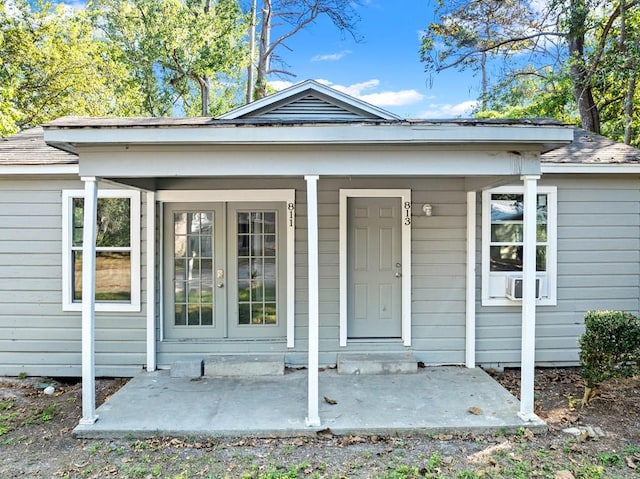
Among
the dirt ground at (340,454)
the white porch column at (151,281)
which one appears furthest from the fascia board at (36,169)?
the dirt ground at (340,454)

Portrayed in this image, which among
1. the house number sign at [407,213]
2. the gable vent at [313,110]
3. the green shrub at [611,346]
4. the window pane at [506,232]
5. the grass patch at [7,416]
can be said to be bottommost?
the grass patch at [7,416]

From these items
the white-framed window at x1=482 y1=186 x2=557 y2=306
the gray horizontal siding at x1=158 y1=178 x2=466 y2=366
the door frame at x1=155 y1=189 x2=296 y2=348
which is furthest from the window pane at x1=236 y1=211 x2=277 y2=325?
the white-framed window at x1=482 y1=186 x2=557 y2=306

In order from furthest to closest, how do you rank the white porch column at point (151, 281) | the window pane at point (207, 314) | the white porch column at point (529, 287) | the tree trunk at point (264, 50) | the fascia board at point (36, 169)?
the tree trunk at point (264, 50)
the window pane at point (207, 314)
the white porch column at point (151, 281)
the fascia board at point (36, 169)
the white porch column at point (529, 287)

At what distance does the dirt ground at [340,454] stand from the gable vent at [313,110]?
13.0 ft

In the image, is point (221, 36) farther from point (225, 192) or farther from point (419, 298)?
point (419, 298)

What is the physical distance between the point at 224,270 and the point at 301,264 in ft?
3.27

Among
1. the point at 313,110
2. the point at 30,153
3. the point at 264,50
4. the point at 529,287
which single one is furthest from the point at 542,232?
the point at 264,50

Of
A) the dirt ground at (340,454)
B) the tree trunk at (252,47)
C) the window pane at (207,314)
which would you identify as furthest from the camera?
the tree trunk at (252,47)

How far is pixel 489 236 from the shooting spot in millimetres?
5234

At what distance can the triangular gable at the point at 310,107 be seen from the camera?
545 centimetres

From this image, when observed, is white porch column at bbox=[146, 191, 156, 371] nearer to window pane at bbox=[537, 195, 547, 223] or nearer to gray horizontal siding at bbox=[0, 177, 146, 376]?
gray horizontal siding at bbox=[0, 177, 146, 376]

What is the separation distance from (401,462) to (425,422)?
603 mm

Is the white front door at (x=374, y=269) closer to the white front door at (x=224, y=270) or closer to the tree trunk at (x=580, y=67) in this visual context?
the white front door at (x=224, y=270)

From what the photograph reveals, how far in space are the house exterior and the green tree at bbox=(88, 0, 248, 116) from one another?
38.7ft
